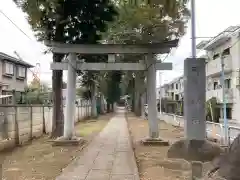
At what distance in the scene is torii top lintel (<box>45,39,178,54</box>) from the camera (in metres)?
16.5

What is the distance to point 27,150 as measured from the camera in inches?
564

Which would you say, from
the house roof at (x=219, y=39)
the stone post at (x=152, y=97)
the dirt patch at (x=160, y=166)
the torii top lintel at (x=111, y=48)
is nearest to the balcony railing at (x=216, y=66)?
the house roof at (x=219, y=39)

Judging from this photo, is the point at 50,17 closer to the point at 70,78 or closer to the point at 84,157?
the point at 70,78

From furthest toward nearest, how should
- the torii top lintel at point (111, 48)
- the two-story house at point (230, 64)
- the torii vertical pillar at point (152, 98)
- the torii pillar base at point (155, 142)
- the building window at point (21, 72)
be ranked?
the building window at point (21, 72) → the two-story house at point (230, 64) → the torii vertical pillar at point (152, 98) → the torii top lintel at point (111, 48) → the torii pillar base at point (155, 142)

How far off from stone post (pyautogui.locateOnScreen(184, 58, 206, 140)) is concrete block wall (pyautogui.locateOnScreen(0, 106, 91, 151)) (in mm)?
6257

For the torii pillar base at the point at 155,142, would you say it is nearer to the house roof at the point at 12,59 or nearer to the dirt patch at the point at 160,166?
the dirt patch at the point at 160,166

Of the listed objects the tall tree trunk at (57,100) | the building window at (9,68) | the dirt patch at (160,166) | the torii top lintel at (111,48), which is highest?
the building window at (9,68)

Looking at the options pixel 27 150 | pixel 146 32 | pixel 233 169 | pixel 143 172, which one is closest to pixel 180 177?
pixel 143 172

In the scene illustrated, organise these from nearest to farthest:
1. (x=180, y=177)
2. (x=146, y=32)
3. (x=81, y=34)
→ 1. (x=180, y=177)
2. (x=81, y=34)
3. (x=146, y=32)

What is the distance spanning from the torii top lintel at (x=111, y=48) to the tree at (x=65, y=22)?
4.32 ft

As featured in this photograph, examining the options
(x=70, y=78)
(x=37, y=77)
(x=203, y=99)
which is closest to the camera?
(x=203, y=99)

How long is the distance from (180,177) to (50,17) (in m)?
10.4

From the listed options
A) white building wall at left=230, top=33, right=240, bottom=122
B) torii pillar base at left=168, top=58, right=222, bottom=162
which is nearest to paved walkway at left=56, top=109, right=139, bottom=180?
Result: torii pillar base at left=168, top=58, right=222, bottom=162

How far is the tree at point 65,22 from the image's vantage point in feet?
54.5
